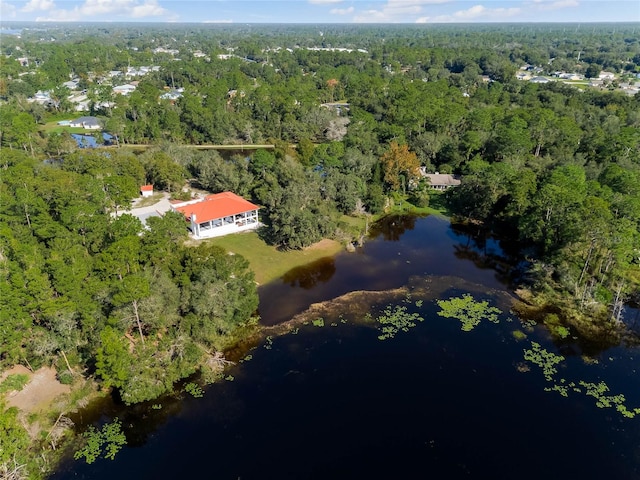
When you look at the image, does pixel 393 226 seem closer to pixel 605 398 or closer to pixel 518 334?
pixel 518 334

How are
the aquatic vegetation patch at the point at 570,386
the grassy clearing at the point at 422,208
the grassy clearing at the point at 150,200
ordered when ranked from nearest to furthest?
1. the aquatic vegetation patch at the point at 570,386
2. the grassy clearing at the point at 150,200
3. the grassy clearing at the point at 422,208

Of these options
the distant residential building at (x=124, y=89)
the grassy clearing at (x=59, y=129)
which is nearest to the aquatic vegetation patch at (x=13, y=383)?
the grassy clearing at (x=59, y=129)

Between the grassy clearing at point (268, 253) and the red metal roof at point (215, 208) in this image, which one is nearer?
the grassy clearing at point (268, 253)

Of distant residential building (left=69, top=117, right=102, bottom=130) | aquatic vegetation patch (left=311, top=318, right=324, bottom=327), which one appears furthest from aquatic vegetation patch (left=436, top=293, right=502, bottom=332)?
distant residential building (left=69, top=117, right=102, bottom=130)

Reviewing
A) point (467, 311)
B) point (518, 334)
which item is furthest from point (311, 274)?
point (518, 334)

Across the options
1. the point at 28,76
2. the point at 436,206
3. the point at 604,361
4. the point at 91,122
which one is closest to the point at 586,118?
the point at 436,206

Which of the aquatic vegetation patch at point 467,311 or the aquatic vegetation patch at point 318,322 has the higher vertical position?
the aquatic vegetation patch at point 467,311

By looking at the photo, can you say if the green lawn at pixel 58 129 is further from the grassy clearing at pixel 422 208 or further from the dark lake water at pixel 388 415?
the dark lake water at pixel 388 415
